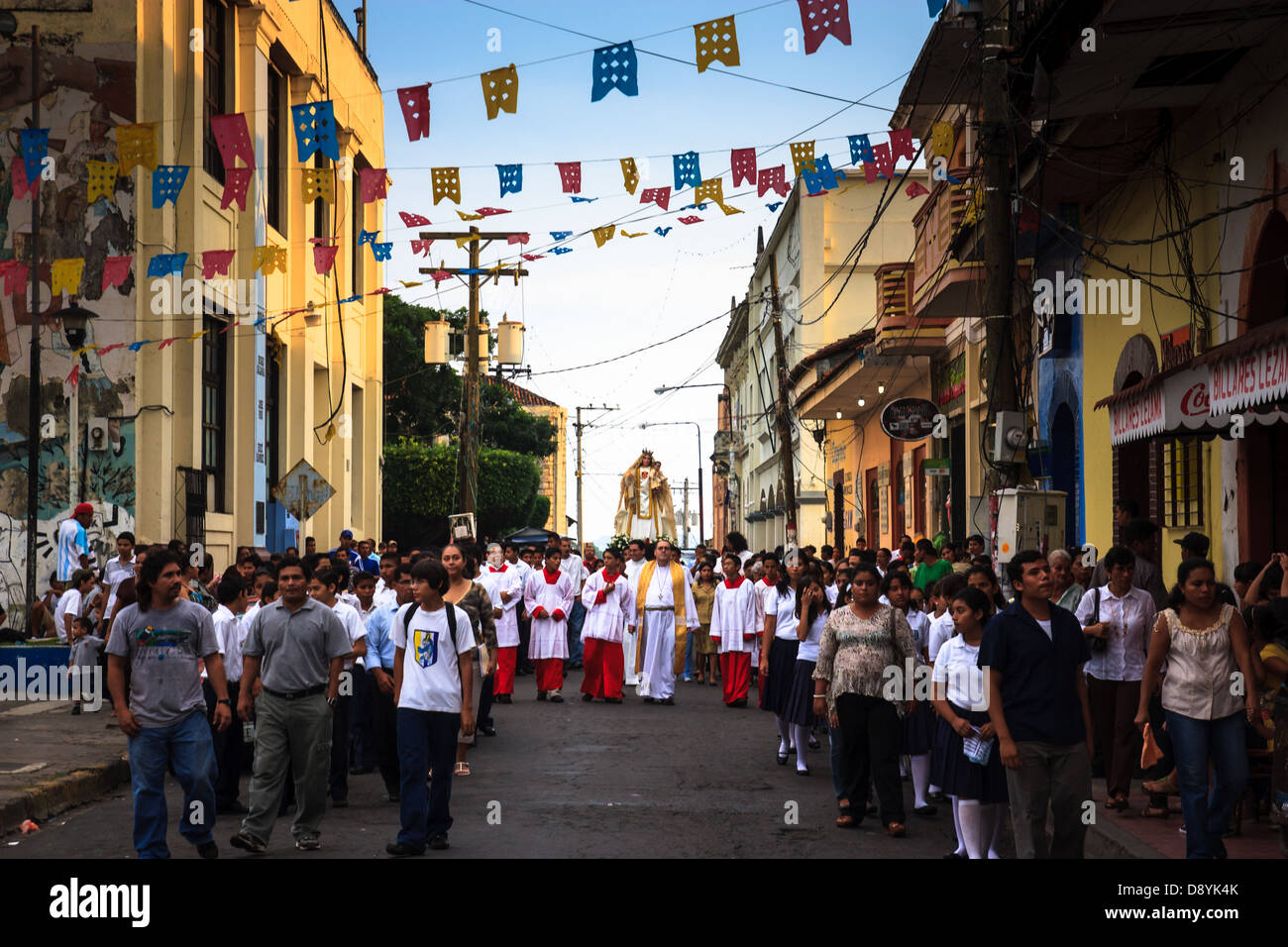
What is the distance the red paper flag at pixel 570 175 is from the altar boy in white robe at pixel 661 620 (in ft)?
16.1

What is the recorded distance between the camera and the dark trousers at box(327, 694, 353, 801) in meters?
10.7

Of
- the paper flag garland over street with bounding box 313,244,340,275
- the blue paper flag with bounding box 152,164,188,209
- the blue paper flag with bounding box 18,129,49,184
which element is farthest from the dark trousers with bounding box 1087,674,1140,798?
the paper flag garland over street with bounding box 313,244,340,275

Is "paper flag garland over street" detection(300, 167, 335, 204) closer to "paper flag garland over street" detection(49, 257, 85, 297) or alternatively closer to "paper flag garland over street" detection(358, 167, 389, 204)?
"paper flag garland over street" detection(358, 167, 389, 204)

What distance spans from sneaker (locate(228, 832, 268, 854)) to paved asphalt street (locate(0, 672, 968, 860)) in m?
0.05

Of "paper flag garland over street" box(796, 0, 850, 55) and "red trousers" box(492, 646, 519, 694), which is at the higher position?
"paper flag garland over street" box(796, 0, 850, 55)

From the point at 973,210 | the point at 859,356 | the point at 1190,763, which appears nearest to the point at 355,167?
the point at 859,356

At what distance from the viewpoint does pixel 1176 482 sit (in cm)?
1505

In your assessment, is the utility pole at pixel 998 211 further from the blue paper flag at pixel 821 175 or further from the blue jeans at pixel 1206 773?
the blue jeans at pixel 1206 773

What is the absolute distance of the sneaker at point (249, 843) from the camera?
854 centimetres

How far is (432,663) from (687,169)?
301 inches

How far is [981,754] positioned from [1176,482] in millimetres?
8393

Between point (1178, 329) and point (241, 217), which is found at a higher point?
point (241, 217)

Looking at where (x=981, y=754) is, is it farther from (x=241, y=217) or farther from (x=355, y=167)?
(x=355, y=167)

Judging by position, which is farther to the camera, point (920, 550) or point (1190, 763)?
point (920, 550)
